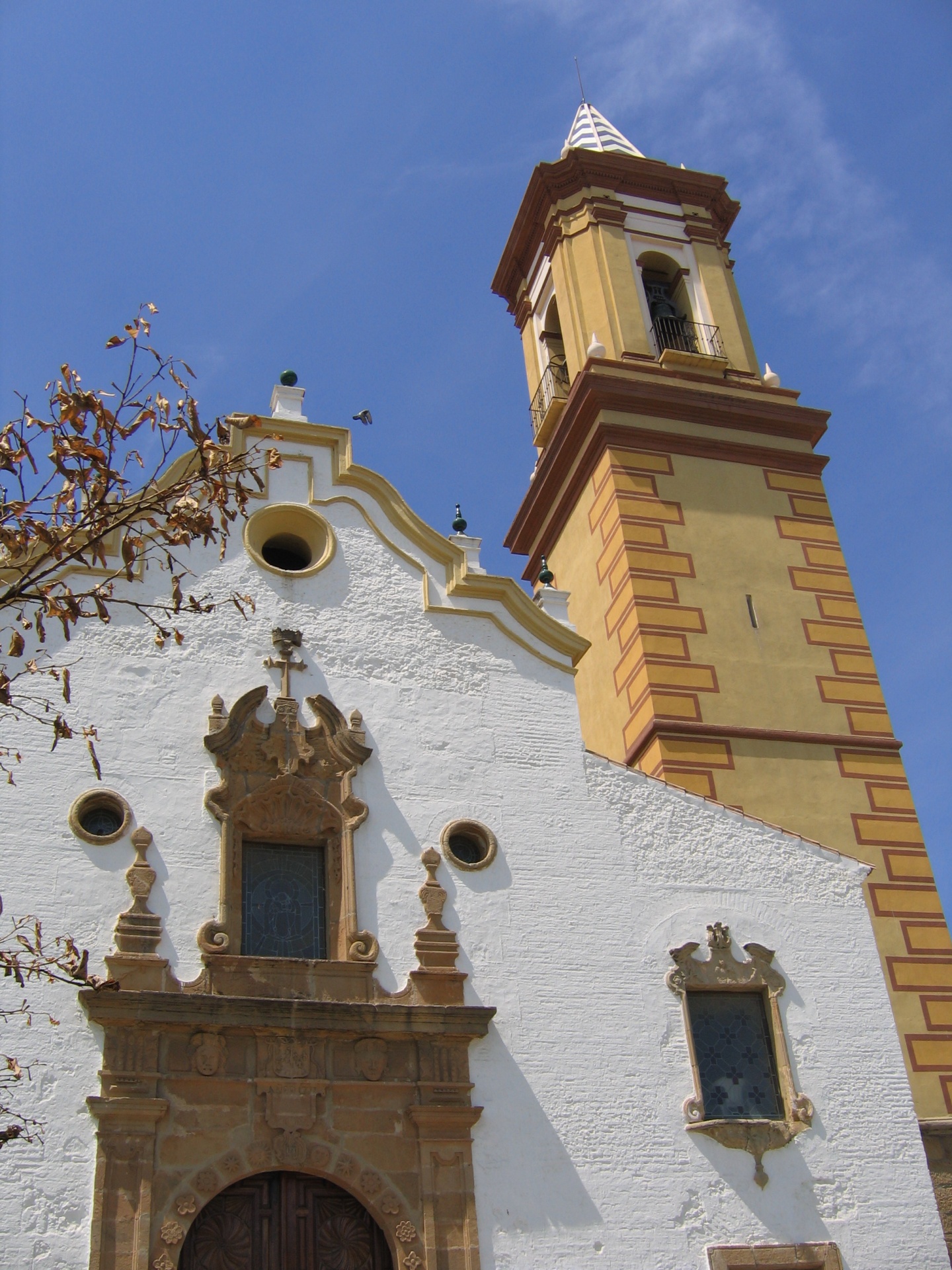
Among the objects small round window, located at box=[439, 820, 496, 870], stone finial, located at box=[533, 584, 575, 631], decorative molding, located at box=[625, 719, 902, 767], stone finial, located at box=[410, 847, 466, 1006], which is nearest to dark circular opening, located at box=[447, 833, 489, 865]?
Answer: small round window, located at box=[439, 820, 496, 870]

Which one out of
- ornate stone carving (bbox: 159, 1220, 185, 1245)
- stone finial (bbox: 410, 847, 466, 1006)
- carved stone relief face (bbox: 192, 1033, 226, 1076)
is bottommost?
ornate stone carving (bbox: 159, 1220, 185, 1245)

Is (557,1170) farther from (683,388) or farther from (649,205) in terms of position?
(649,205)

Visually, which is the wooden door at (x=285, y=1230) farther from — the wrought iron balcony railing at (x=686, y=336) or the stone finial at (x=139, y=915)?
the wrought iron balcony railing at (x=686, y=336)

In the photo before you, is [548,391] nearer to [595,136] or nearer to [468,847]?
[595,136]

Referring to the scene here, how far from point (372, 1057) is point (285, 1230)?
142 cm

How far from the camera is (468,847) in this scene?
1244cm

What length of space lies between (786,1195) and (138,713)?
684 centimetres

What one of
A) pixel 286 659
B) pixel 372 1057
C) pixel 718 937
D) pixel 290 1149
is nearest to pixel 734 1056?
pixel 718 937

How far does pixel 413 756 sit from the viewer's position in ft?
41.7

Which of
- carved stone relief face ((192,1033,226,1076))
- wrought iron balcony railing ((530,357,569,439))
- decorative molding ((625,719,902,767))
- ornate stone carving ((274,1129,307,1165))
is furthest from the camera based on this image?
wrought iron balcony railing ((530,357,569,439))

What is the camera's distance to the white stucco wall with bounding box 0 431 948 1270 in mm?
10820

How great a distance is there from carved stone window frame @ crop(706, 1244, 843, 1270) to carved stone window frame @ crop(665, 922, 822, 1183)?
2.7 inches

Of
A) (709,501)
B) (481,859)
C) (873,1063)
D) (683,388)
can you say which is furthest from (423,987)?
(683,388)

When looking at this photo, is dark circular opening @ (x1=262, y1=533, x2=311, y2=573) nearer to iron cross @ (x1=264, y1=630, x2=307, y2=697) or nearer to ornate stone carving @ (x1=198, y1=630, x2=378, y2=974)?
iron cross @ (x1=264, y1=630, x2=307, y2=697)
